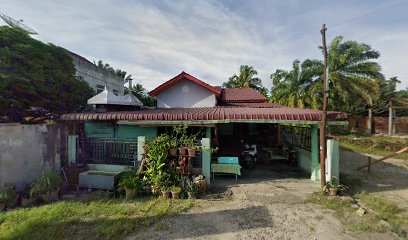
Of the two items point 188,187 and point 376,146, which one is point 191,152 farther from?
point 376,146

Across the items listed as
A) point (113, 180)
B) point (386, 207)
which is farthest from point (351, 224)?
point (113, 180)

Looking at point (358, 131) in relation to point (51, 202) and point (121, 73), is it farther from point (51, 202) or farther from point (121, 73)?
point (121, 73)

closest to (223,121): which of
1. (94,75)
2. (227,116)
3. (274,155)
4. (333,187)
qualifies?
Answer: (227,116)

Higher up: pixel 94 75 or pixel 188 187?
pixel 94 75

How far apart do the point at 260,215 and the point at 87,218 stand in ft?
14.4

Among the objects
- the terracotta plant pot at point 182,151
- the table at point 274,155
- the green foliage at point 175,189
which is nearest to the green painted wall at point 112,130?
the terracotta plant pot at point 182,151

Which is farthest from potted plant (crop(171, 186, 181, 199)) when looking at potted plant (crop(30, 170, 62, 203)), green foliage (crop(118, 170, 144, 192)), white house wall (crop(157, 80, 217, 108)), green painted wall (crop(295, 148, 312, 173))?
white house wall (crop(157, 80, 217, 108))

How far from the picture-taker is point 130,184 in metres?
6.79

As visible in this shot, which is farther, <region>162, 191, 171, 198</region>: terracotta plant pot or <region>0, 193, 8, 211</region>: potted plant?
<region>162, 191, 171, 198</region>: terracotta plant pot

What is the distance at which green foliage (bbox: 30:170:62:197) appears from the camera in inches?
250

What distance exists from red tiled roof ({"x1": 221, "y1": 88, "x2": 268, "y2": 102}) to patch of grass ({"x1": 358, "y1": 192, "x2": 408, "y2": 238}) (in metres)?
8.06

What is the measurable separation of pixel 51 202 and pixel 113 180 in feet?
5.77

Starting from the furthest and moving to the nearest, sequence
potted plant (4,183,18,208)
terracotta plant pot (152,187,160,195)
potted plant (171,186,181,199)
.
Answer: terracotta plant pot (152,187,160,195) < potted plant (171,186,181,199) < potted plant (4,183,18,208)

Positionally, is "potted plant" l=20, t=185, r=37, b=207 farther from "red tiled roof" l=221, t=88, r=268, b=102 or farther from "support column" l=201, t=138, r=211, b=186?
"red tiled roof" l=221, t=88, r=268, b=102
